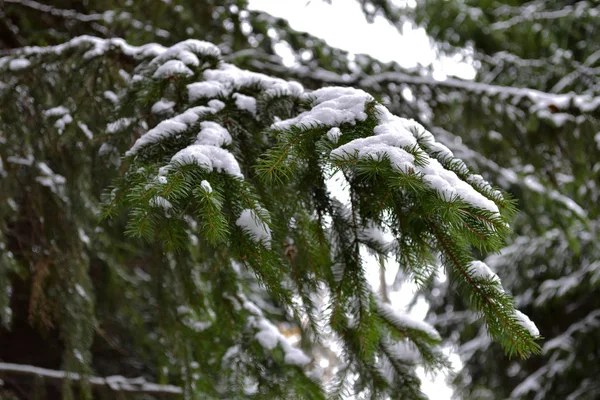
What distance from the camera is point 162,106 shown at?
1753 millimetres

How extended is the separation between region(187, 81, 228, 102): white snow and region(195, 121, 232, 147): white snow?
0.18 meters

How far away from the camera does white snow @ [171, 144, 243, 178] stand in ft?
4.11

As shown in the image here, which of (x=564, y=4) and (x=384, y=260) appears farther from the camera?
(x=564, y=4)

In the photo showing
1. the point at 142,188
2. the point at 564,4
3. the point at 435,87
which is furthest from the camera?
the point at 564,4

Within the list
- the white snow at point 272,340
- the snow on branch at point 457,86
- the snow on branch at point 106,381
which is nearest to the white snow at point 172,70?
the white snow at point 272,340

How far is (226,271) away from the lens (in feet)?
6.41

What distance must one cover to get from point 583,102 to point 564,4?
4.28 m

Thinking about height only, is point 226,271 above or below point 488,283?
above

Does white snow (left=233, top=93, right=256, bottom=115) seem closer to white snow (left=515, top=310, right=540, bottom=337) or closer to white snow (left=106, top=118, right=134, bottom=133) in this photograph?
white snow (left=106, top=118, right=134, bottom=133)

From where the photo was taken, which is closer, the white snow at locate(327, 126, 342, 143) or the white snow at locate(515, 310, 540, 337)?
the white snow at locate(515, 310, 540, 337)

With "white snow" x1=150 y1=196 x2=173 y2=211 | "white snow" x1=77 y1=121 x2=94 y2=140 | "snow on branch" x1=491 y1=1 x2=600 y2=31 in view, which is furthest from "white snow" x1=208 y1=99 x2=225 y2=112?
"snow on branch" x1=491 y1=1 x2=600 y2=31

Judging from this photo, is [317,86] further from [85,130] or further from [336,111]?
[336,111]

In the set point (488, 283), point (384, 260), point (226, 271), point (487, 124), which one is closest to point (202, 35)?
point (487, 124)

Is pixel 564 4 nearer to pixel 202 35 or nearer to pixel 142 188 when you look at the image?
pixel 202 35
